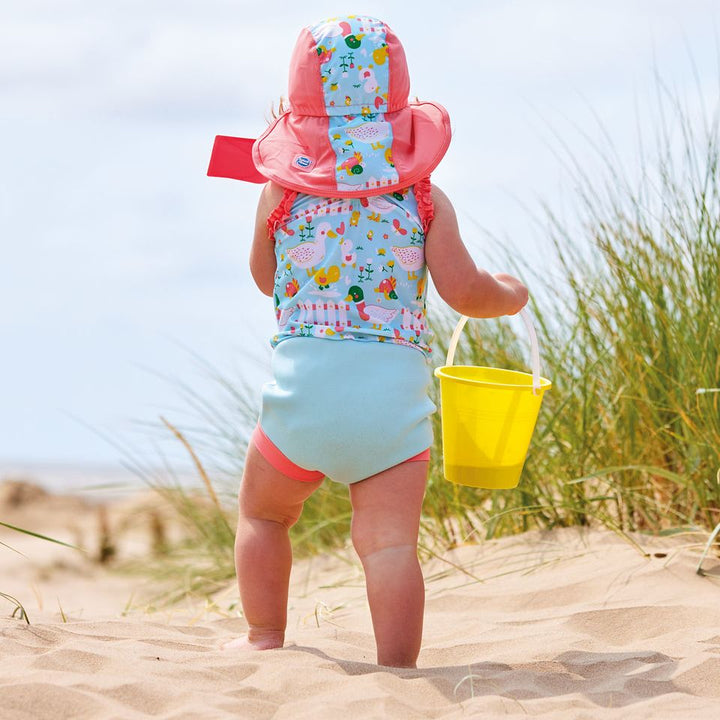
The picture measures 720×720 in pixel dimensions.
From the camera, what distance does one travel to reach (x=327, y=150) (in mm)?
2447

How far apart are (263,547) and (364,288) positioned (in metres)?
0.72

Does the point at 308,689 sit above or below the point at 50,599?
above

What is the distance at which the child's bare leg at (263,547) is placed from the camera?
8.45 feet

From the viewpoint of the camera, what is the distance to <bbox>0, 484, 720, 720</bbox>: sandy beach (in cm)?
205

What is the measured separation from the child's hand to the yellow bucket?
87 millimetres

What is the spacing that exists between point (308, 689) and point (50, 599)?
4.75 metres

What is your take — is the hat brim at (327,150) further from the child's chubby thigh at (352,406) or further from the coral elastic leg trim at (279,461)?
the coral elastic leg trim at (279,461)

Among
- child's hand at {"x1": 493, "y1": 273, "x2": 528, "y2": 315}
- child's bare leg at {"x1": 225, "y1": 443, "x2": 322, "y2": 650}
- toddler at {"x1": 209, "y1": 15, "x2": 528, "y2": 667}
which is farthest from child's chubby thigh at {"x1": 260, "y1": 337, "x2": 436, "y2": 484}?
child's hand at {"x1": 493, "y1": 273, "x2": 528, "y2": 315}

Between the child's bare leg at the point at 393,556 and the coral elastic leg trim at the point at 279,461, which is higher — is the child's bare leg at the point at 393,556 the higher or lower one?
the lower one

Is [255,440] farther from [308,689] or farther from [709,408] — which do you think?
[709,408]

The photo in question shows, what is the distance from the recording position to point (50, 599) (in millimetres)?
6453

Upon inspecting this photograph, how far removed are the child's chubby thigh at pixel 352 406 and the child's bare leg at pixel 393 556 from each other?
0.05 metres

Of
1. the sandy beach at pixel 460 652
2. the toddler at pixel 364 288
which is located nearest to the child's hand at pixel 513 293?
the toddler at pixel 364 288

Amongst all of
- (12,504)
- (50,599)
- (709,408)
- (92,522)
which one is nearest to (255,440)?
(709,408)
